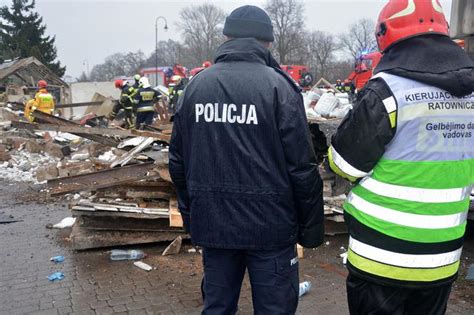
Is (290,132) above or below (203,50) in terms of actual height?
below

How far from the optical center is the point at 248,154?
2.33 m

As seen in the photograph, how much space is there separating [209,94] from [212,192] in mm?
519

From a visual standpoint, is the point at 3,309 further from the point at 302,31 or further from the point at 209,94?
the point at 302,31

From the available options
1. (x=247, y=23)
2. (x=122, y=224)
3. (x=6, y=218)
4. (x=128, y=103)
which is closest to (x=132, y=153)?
(x=122, y=224)

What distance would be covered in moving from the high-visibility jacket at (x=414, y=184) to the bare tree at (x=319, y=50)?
64.5m

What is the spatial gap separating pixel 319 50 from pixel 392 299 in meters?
68.4

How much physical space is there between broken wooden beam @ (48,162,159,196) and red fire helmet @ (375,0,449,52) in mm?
3866

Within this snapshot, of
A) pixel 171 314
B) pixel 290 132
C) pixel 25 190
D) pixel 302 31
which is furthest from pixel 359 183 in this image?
pixel 302 31

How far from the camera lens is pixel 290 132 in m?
2.32

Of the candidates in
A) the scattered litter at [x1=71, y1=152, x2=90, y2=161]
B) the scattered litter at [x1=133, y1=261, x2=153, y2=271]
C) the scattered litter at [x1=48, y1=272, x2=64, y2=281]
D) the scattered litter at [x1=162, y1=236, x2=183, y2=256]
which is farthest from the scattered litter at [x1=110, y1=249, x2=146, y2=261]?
the scattered litter at [x1=71, y1=152, x2=90, y2=161]

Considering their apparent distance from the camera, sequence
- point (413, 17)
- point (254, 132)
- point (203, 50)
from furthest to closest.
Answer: point (203, 50)
point (254, 132)
point (413, 17)

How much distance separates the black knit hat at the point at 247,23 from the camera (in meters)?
2.44

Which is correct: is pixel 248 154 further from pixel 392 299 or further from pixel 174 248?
pixel 174 248

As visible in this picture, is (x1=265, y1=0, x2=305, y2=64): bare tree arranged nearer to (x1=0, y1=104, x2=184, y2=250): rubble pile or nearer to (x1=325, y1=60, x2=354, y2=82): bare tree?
(x1=325, y1=60, x2=354, y2=82): bare tree
